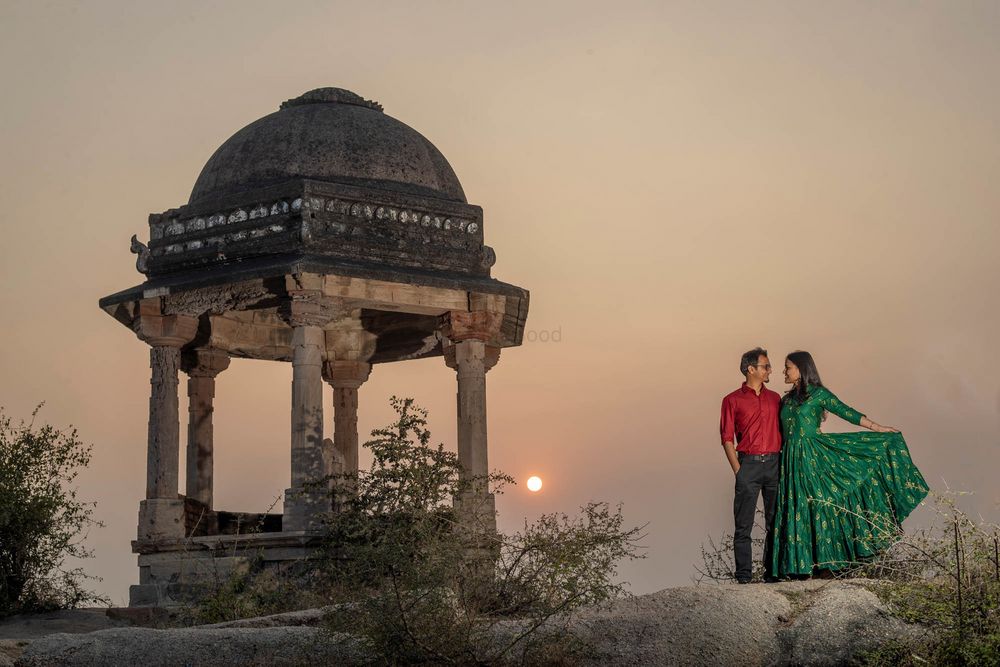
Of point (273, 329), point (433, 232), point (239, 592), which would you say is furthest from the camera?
point (273, 329)

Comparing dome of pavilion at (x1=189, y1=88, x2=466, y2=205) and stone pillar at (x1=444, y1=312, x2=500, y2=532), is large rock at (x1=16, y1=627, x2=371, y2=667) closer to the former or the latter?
stone pillar at (x1=444, y1=312, x2=500, y2=532)

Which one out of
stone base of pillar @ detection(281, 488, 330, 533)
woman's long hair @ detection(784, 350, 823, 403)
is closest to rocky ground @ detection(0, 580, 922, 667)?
woman's long hair @ detection(784, 350, 823, 403)

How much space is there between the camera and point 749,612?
35.8 ft

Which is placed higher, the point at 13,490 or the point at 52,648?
the point at 13,490

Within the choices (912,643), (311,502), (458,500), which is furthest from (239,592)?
(912,643)

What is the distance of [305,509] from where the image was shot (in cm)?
1759

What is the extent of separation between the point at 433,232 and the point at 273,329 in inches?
162

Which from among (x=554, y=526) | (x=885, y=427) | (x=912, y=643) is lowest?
(x=912, y=643)

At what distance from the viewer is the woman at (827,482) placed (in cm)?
1231

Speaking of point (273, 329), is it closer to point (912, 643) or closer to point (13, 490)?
point (13, 490)

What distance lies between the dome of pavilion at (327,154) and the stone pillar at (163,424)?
168cm

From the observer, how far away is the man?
12.4m

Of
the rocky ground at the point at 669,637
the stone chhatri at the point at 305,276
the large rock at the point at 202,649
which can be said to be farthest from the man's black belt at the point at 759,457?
the stone chhatri at the point at 305,276

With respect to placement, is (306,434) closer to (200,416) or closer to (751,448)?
(200,416)
